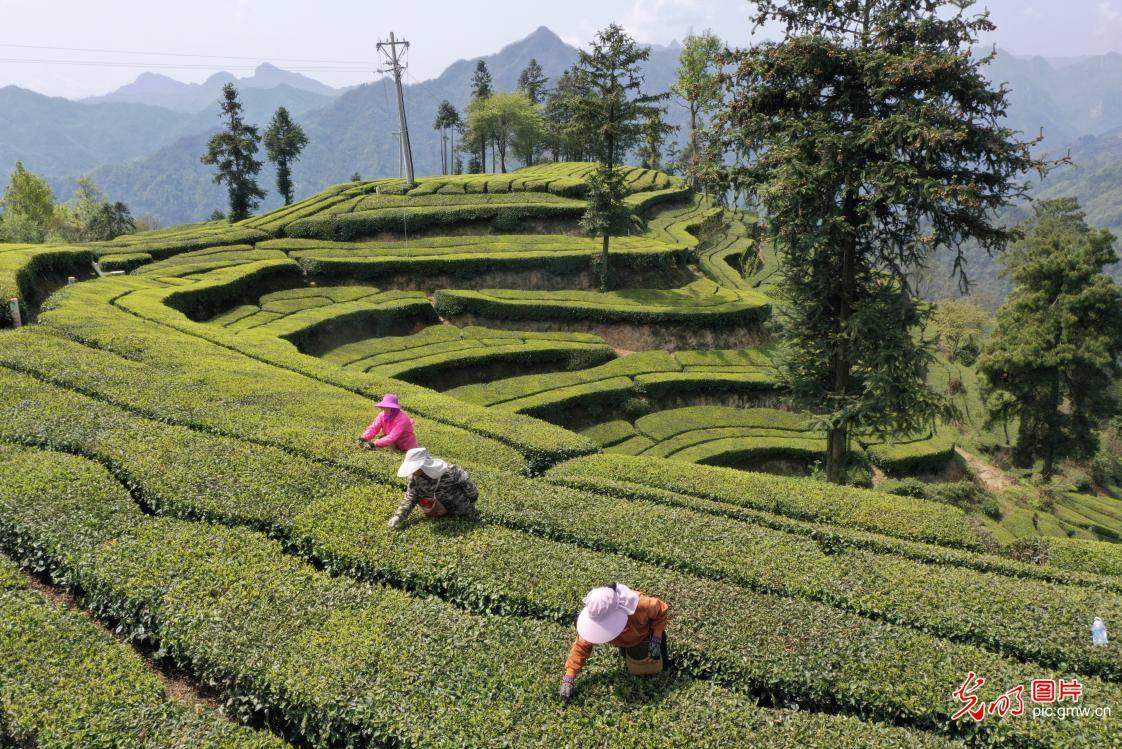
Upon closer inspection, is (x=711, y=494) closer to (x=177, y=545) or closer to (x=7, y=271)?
(x=177, y=545)

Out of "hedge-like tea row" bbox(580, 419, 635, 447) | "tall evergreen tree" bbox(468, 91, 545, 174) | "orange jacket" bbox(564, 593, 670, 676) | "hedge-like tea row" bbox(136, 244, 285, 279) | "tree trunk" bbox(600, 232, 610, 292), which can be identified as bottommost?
"hedge-like tea row" bbox(580, 419, 635, 447)

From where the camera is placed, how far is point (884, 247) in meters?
14.7

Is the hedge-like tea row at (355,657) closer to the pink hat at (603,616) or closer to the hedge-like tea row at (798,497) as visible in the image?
the pink hat at (603,616)

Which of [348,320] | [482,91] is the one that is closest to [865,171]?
[348,320]

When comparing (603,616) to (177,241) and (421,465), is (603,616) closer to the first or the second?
(421,465)

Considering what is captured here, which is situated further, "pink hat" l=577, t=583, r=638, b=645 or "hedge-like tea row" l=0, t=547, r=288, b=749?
"hedge-like tea row" l=0, t=547, r=288, b=749

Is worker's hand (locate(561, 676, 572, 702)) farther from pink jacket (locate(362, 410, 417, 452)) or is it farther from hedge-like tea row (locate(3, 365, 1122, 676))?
pink jacket (locate(362, 410, 417, 452))

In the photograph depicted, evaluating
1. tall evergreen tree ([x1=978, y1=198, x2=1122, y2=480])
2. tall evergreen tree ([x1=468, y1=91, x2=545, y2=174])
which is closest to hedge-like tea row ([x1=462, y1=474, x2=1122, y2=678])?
tall evergreen tree ([x1=978, y1=198, x2=1122, y2=480])

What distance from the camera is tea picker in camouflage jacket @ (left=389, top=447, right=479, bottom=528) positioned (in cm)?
888

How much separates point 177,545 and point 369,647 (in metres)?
3.60

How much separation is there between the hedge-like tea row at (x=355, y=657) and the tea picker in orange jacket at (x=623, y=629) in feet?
0.77

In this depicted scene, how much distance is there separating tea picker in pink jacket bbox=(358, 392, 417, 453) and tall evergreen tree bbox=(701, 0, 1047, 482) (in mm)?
8766

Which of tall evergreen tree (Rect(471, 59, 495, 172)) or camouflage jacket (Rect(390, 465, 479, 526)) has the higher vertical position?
tall evergreen tree (Rect(471, 59, 495, 172))

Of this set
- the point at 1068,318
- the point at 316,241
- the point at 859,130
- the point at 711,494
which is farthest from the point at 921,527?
the point at 316,241
